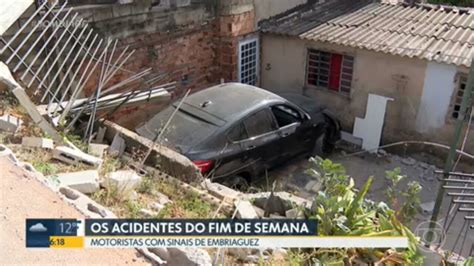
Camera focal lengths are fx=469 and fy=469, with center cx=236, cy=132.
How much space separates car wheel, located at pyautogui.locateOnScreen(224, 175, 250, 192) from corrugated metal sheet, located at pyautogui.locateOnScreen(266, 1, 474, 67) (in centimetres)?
407

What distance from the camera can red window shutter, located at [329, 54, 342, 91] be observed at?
34.7 feet

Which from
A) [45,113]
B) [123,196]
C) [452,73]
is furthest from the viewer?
[452,73]

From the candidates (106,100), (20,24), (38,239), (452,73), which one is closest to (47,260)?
(38,239)

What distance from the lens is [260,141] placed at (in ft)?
25.6

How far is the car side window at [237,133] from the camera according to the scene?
7336mm

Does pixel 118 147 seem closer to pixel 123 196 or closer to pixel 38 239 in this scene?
pixel 123 196

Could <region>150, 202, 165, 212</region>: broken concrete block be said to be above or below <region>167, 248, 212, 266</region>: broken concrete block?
below

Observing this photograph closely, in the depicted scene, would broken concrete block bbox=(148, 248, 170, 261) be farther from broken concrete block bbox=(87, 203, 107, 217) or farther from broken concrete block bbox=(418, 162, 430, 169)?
broken concrete block bbox=(418, 162, 430, 169)

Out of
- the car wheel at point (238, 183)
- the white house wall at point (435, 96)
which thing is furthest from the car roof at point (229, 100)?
the white house wall at point (435, 96)

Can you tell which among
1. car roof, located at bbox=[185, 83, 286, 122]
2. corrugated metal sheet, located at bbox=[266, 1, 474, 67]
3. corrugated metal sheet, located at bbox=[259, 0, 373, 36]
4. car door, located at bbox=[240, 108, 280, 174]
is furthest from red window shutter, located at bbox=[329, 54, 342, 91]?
car door, located at bbox=[240, 108, 280, 174]

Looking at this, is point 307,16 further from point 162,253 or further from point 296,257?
point 162,253

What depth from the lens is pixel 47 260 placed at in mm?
3439

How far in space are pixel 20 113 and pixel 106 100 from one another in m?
1.31

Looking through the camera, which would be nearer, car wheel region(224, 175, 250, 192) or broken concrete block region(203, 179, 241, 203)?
broken concrete block region(203, 179, 241, 203)
